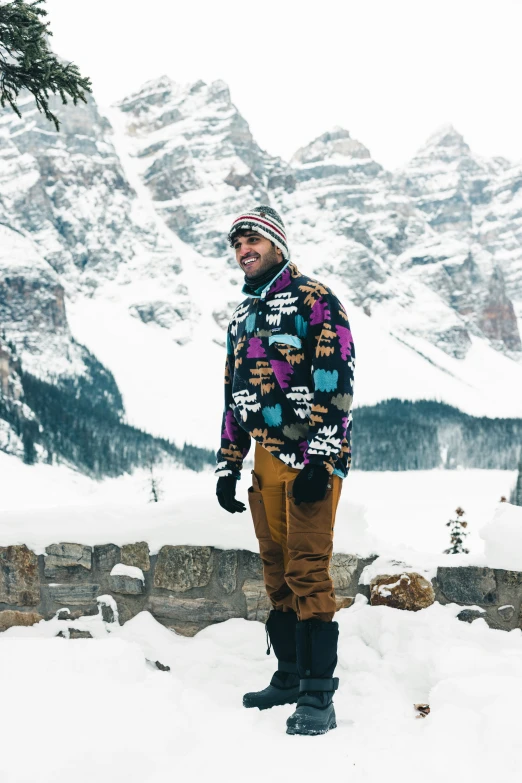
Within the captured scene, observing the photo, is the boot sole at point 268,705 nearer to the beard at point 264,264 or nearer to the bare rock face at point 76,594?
the bare rock face at point 76,594

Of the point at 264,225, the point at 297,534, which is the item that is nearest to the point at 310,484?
the point at 297,534

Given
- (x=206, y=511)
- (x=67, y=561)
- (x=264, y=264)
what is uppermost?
(x=264, y=264)

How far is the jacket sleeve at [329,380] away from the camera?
2.99m

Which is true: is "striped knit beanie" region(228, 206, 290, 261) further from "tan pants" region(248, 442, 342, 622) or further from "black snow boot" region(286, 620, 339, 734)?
"black snow boot" region(286, 620, 339, 734)

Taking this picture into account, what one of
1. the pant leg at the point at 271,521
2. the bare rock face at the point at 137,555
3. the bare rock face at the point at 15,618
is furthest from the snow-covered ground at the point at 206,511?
the pant leg at the point at 271,521

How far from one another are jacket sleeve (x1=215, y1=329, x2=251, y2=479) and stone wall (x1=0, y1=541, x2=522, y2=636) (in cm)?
86

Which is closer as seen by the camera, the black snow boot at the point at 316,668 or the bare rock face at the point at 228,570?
the black snow boot at the point at 316,668

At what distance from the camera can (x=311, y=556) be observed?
10.1 ft

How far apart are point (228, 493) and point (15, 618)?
1.84m

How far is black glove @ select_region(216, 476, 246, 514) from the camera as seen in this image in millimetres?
3627

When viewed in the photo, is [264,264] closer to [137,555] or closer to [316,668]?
[316,668]

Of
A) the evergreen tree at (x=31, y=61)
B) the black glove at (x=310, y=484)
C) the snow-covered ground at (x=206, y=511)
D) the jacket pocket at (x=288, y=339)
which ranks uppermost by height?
the evergreen tree at (x=31, y=61)

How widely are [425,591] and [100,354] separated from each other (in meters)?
179

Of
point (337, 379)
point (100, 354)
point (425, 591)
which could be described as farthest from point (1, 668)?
→ point (100, 354)
